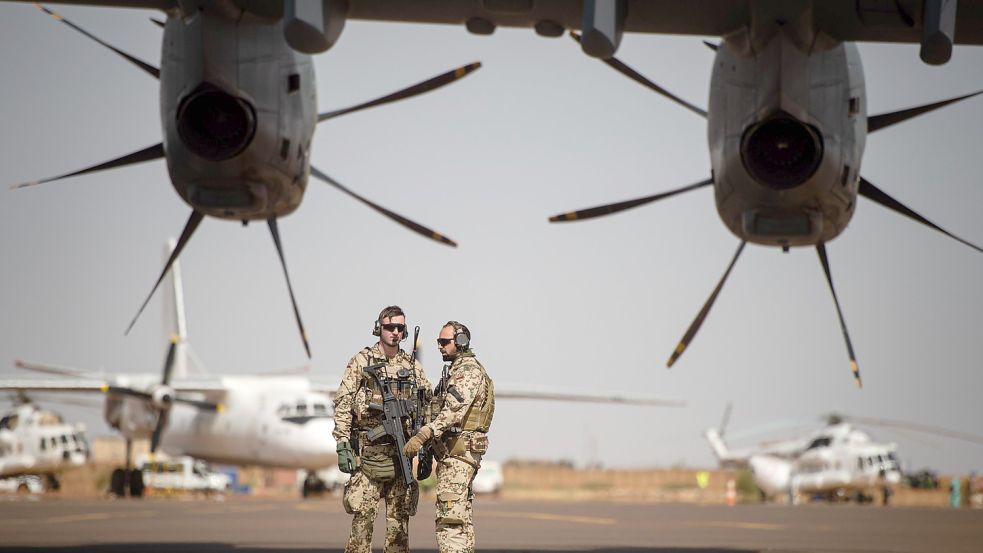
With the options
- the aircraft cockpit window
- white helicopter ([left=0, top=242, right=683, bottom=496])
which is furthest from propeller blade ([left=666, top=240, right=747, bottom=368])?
the aircraft cockpit window

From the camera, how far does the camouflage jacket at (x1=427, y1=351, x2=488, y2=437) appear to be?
866 cm

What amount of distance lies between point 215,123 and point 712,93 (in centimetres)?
334

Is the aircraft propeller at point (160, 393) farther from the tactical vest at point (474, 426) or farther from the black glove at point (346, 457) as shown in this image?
the black glove at point (346, 457)

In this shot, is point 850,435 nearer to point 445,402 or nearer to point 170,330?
point 170,330

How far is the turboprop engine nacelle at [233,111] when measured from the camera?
818cm

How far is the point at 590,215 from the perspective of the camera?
390 inches

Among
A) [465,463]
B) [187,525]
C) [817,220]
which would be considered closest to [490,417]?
[465,463]

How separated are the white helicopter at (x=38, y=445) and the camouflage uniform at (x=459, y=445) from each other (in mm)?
38490

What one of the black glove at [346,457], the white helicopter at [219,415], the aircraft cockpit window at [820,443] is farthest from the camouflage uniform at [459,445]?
the aircraft cockpit window at [820,443]

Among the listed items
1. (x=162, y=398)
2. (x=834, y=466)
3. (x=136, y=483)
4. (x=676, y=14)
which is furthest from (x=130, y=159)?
(x=834, y=466)

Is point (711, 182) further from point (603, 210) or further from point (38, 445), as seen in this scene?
point (38, 445)

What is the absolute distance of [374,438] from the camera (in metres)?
8.69

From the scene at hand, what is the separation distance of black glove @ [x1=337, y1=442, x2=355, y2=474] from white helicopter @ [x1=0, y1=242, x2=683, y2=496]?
24718 millimetres

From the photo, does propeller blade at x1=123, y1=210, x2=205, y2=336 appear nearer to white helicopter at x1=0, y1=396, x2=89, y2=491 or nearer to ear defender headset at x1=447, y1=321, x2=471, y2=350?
ear defender headset at x1=447, y1=321, x2=471, y2=350
